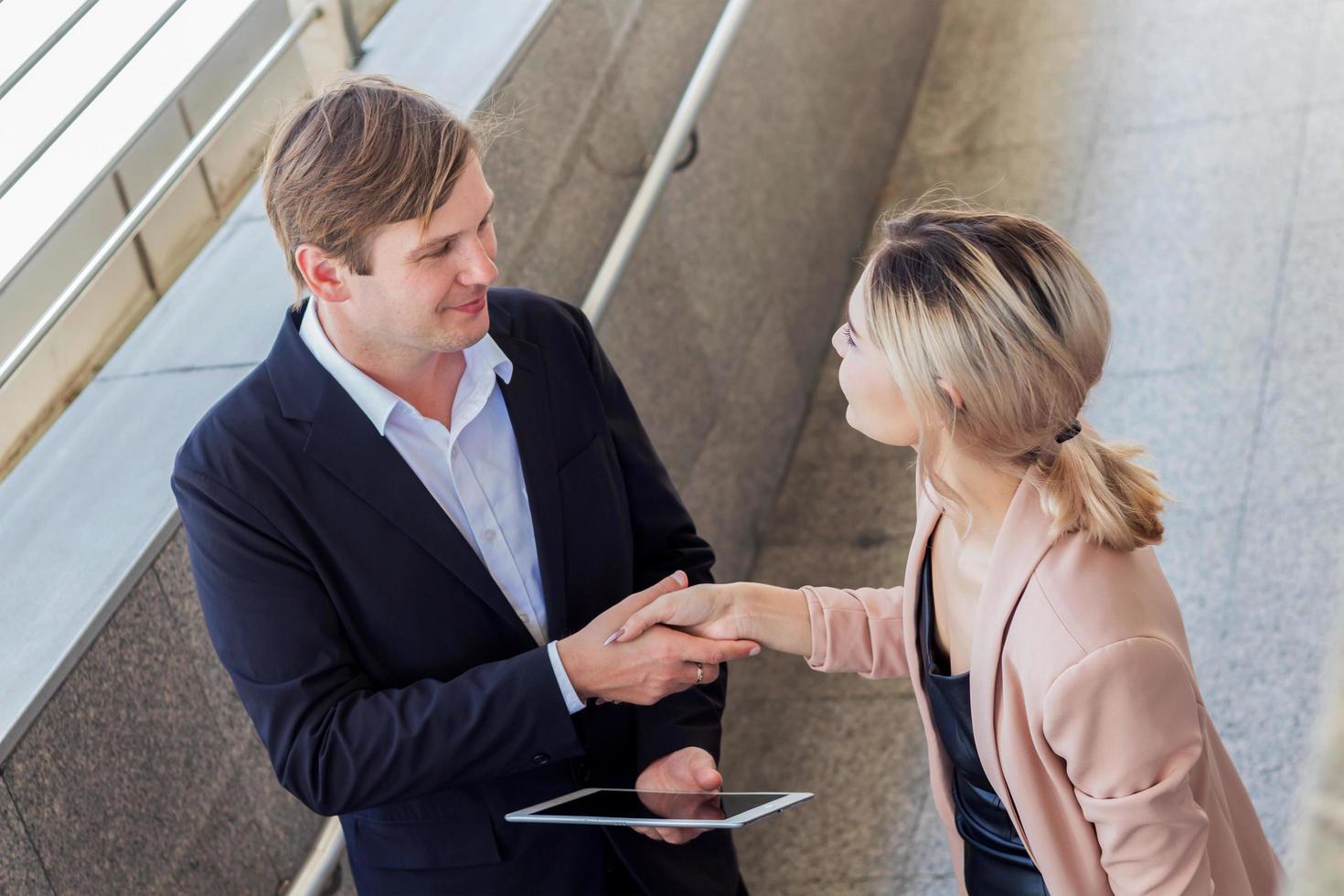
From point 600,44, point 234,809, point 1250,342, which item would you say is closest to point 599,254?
point 600,44

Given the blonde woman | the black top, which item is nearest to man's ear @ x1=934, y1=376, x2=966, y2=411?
the blonde woman

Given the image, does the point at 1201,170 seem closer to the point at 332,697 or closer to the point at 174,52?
the point at 174,52

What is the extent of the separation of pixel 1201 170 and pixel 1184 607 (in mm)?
1804

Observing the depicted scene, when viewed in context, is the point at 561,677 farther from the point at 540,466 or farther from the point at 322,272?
the point at 322,272

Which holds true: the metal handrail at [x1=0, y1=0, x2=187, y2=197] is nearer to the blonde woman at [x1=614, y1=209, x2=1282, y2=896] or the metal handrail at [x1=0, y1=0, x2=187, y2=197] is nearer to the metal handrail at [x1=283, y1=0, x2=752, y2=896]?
the metal handrail at [x1=283, y1=0, x2=752, y2=896]

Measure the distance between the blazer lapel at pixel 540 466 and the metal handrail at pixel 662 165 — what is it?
1090mm

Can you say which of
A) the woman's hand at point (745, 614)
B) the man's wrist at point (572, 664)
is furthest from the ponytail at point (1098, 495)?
the man's wrist at point (572, 664)

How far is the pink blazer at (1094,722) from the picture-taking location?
5.36ft

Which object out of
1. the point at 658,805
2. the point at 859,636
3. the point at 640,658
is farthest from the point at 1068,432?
the point at 658,805

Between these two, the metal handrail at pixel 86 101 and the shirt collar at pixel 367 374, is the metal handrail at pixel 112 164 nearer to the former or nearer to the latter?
the metal handrail at pixel 86 101

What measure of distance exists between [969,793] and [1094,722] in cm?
38

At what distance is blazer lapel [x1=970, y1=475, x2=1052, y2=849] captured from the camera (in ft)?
5.67

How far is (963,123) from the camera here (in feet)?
17.4

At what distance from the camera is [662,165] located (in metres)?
3.44
